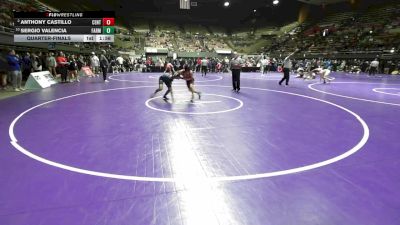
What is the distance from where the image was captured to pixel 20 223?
318cm

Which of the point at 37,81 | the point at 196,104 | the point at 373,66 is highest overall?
the point at 373,66

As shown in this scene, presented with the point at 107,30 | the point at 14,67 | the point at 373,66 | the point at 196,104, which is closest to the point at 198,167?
the point at 196,104

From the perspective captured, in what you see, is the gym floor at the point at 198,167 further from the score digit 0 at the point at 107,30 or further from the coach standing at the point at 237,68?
the score digit 0 at the point at 107,30

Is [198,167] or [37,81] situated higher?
[37,81]

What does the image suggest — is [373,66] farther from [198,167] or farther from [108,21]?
[198,167]

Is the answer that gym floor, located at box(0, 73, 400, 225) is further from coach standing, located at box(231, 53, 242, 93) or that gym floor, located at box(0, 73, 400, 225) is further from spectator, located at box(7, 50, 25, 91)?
coach standing, located at box(231, 53, 242, 93)

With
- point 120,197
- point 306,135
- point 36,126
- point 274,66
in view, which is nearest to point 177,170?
point 120,197

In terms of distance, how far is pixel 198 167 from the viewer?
4.83 meters

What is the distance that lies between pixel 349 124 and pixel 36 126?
7.56m

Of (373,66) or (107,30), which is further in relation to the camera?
(373,66)

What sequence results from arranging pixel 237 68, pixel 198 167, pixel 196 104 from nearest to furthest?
pixel 198 167 → pixel 196 104 → pixel 237 68

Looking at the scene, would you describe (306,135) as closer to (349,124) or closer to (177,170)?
(349,124)
